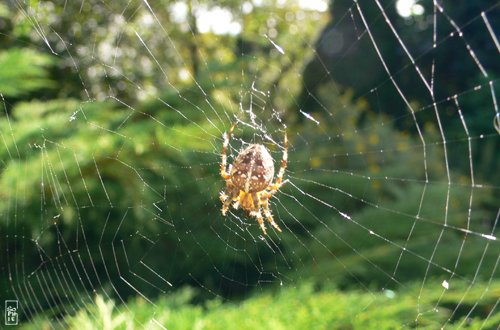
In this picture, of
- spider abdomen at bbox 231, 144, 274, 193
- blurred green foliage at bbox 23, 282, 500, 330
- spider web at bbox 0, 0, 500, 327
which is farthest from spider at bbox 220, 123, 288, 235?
blurred green foliage at bbox 23, 282, 500, 330

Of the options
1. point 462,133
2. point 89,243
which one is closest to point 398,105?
point 462,133

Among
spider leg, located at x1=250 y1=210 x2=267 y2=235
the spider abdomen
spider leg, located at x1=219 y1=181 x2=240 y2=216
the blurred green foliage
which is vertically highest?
the spider abdomen

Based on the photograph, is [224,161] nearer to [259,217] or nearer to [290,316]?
[259,217]

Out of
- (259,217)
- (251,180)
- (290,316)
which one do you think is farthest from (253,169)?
(290,316)

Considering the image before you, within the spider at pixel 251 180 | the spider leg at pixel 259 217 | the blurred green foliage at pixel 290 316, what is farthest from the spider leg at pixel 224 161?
the blurred green foliage at pixel 290 316

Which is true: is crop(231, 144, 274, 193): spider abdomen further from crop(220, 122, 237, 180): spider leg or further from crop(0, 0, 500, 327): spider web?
crop(0, 0, 500, 327): spider web

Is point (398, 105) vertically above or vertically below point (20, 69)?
above

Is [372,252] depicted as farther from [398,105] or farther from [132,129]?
[398,105]
